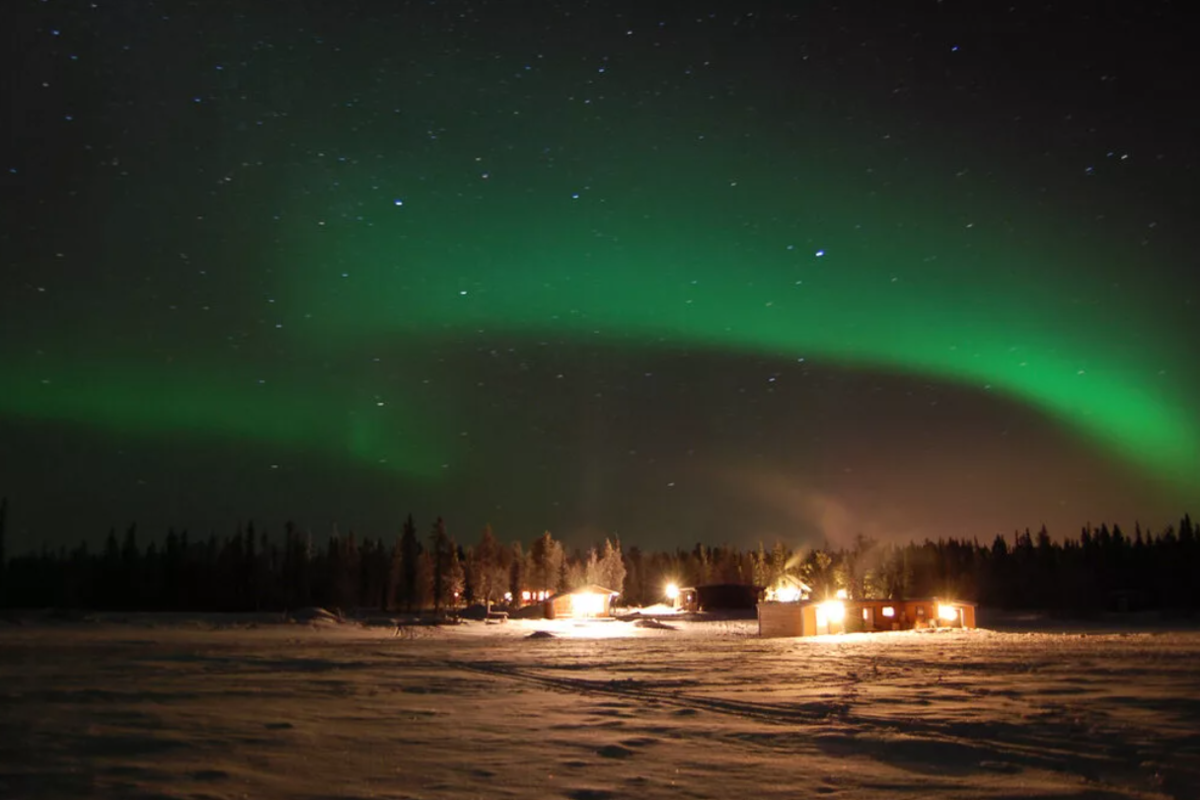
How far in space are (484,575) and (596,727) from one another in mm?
98874

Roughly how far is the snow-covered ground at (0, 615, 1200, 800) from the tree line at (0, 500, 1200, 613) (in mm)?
73530

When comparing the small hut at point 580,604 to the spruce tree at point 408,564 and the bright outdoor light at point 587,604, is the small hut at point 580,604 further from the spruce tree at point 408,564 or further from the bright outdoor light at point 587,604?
the spruce tree at point 408,564

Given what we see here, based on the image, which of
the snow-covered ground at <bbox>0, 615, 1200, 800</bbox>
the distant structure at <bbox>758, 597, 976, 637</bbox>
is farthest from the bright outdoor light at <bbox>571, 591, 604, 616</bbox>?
the snow-covered ground at <bbox>0, 615, 1200, 800</bbox>

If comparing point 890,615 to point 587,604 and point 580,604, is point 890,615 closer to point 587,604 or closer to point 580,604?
point 580,604

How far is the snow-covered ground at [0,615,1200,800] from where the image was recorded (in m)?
10.9

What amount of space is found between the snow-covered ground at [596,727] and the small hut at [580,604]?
59.2 meters

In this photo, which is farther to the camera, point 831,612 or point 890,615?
point 890,615

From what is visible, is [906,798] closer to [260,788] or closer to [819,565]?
[260,788]

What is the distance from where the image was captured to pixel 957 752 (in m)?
13.1

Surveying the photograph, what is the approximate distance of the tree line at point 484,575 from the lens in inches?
4102

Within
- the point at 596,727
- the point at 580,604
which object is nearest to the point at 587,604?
the point at 580,604

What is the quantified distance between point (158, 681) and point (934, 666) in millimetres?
20726

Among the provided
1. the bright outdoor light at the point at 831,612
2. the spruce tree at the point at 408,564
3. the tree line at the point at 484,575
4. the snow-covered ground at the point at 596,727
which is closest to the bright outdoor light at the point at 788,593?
the tree line at the point at 484,575

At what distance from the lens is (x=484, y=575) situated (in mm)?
112188
